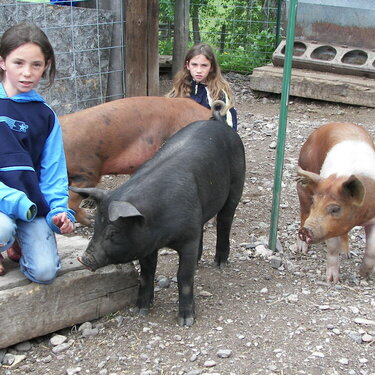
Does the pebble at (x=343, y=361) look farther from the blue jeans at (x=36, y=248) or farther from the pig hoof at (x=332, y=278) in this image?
the blue jeans at (x=36, y=248)

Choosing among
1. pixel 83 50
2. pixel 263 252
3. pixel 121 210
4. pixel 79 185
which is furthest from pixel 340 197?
pixel 83 50

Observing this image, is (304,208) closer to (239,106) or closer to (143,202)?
(143,202)

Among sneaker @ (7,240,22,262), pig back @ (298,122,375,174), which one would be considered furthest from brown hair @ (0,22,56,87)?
pig back @ (298,122,375,174)

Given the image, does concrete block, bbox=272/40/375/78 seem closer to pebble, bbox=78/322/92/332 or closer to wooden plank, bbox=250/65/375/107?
wooden plank, bbox=250/65/375/107

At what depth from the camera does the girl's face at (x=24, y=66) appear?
3.04m

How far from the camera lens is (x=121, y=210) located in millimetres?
2861

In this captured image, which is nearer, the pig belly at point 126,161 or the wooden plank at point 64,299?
the wooden plank at point 64,299

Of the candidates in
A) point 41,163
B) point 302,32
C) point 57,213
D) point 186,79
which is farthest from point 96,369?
point 302,32

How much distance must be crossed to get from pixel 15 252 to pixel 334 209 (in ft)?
6.34

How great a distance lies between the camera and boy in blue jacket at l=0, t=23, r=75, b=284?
119 inches

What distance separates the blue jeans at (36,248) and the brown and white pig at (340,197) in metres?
1.58

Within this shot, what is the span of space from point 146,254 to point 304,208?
5.86 ft

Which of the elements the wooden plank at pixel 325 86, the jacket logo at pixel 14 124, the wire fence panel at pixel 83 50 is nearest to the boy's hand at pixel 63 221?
the jacket logo at pixel 14 124

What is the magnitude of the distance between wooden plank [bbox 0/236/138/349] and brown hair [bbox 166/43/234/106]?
1.98 meters
